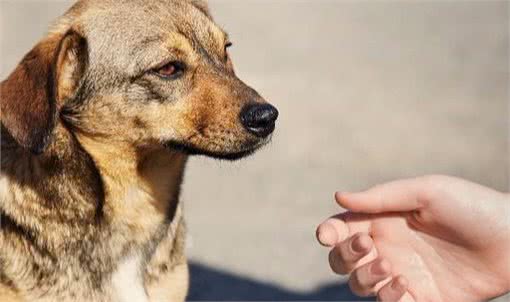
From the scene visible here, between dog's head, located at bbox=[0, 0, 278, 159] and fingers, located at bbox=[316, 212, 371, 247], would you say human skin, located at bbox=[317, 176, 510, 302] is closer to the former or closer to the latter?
fingers, located at bbox=[316, 212, 371, 247]

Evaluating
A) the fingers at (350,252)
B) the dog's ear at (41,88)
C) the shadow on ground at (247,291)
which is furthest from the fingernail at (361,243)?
the shadow on ground at (247,291)

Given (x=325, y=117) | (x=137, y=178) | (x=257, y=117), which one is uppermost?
(x=257, y=117)

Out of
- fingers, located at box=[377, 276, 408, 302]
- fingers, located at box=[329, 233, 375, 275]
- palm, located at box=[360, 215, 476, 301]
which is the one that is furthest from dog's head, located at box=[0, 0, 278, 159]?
fingers, located at box=[377, 276, 408, 302]

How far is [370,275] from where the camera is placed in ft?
13.9

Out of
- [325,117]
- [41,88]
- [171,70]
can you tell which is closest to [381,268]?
[171,70]

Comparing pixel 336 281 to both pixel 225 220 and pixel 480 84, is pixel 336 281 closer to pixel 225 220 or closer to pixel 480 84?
pixel 225 220

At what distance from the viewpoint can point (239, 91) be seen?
4.51 metres

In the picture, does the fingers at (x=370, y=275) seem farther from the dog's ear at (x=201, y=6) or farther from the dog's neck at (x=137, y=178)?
the dog's ear at (x=201, y=6)

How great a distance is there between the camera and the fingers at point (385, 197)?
4336 mm

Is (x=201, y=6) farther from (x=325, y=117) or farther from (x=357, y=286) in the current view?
(x=325, y=117)

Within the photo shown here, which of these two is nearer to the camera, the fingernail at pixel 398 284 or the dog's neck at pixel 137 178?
the fingernail at pixel 398 284

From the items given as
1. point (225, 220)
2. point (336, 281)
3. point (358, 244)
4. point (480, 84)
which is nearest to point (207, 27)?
point (358, 244)

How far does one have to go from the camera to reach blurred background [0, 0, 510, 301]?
23.4 ft

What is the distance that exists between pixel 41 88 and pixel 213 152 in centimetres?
77
